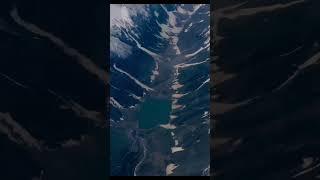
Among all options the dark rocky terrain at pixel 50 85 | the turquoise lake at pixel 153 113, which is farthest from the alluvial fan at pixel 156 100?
the dark rocky terrain at pixel 50 85

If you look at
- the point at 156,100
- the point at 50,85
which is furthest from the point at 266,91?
the point at 156,100

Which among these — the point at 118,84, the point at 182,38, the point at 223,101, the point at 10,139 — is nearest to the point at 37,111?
the point at 10,139

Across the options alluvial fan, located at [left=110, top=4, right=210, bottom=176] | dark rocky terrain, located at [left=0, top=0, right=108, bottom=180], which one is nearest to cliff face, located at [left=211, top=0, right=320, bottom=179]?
dark rocky terrain, located at [left=0, top=0, right=108, bottom=180]

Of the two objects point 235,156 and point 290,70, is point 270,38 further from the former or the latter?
point 235,156

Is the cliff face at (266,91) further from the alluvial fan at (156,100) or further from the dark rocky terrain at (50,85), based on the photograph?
the alluvial fan at (156,100)

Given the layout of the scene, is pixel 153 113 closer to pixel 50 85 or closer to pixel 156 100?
pixel 156 100
